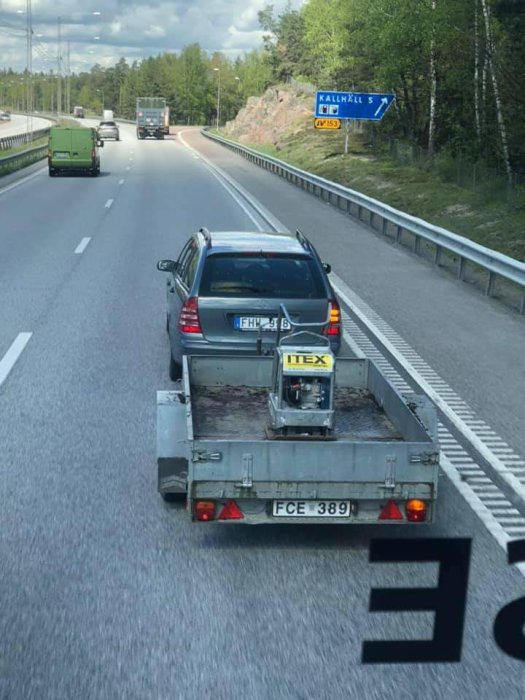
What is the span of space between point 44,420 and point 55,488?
6.19 feet

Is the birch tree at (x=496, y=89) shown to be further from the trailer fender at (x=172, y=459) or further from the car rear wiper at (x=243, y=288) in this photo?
the trailer fender at (x=172, y=459)

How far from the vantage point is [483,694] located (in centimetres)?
517

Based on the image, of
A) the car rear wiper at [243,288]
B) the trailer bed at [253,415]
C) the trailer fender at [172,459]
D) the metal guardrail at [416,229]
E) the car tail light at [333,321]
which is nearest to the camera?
the trailer fender at [172,459]

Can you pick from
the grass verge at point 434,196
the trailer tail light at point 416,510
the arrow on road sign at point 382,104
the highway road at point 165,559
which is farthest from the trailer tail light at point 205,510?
the arrow on road sign at point 382,104

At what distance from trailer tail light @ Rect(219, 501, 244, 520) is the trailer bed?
91 centimetres

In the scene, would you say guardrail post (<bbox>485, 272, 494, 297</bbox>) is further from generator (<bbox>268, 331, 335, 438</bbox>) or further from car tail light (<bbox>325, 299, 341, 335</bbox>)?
generator (<bbox>268, 331, 335, 438</bbox>)

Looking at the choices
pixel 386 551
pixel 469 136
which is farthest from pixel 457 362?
pixel 469 136

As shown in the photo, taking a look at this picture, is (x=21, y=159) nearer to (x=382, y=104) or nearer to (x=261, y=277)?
(x=382, y=104)

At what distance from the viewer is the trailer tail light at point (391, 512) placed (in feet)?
22.4

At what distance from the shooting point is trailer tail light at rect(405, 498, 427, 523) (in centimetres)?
682

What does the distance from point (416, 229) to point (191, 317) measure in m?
13.4

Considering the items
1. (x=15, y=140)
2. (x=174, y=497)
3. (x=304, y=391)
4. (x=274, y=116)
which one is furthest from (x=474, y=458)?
(x=274, y=116)

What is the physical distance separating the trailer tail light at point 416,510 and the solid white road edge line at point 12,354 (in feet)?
18.2

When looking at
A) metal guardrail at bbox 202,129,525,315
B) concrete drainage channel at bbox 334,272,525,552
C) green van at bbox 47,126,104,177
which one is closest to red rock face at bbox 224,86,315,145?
green van at bbox 47,126,104,177
